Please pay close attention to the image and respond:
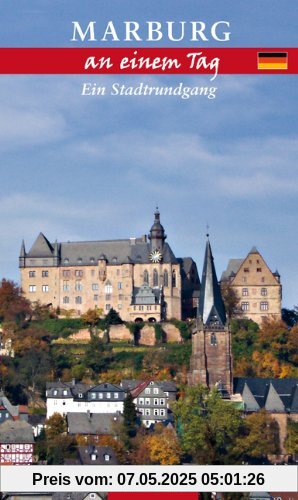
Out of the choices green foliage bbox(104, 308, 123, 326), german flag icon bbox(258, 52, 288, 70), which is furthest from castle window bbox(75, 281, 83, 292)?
german flag icon bbox(258, 52, 288, 70)

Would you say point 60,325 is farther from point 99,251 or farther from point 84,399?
point 84,399

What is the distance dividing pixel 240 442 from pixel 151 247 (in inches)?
1203

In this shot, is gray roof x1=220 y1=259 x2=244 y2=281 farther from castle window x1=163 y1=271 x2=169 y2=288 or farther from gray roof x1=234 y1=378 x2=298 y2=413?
gray roof x1=234 y1=378 x2=298 y2=413

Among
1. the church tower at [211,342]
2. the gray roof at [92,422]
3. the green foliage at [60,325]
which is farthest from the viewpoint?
the green foliage at [60,325]

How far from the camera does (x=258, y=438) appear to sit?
68438 mm

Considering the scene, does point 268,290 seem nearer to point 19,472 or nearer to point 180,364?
point 180,364

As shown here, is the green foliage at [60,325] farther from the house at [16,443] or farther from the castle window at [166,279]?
the house at [16,443]

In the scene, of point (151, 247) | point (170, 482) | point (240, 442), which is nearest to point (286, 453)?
point (240, 442)

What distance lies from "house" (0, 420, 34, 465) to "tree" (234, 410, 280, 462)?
10971 millimetres

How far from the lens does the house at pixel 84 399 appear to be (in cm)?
7856

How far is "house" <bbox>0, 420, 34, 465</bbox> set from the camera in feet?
228

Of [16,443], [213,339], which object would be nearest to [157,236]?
[213,339]

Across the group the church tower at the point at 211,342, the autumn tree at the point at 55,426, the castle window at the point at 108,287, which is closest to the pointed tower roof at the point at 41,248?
the castle window at the point at 108,287

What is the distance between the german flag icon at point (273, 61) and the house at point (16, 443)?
48.7m
